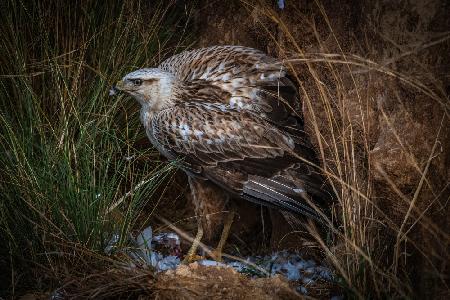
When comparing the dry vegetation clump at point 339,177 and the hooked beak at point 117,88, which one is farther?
the hooked beak at point 117,88

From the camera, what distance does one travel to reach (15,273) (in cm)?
375

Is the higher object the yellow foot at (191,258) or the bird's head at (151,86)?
the bird's head at (151,86)

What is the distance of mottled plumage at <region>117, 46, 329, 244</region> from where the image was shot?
4309 millimetres

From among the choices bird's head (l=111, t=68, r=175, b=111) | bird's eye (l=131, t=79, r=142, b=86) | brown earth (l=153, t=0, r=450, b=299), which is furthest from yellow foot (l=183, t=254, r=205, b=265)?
bird's eye (l=131, t=79, r=142, b=86)

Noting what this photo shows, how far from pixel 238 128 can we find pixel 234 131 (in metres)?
0.03

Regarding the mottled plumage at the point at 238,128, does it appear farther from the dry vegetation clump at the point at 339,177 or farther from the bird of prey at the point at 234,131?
the dry vegetation clump at the point at 339,177

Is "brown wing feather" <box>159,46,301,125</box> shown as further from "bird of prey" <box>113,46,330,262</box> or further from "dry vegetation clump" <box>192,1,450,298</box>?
"dry vegetation clump" <box>192,1,450,298</box>

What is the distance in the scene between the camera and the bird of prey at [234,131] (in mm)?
4312

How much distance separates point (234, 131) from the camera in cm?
441

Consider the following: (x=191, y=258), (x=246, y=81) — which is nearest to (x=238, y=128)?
(x=246, y=81)

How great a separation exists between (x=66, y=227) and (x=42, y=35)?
1732 mm

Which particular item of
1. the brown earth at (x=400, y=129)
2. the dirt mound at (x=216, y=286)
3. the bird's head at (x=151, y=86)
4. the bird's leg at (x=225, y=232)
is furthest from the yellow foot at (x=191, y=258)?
the bird's head at (x=151, y=86)

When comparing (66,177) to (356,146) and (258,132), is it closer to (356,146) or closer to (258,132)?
(258,132)

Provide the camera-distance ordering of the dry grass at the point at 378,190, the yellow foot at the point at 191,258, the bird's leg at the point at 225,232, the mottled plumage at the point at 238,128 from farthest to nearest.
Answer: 1. the bird's leg at the point at 225,232
2. the yellow foot at the point at 191,258
3. the mottled plumage at the point at 238,128
4. the dry grass at the point at 378,190
